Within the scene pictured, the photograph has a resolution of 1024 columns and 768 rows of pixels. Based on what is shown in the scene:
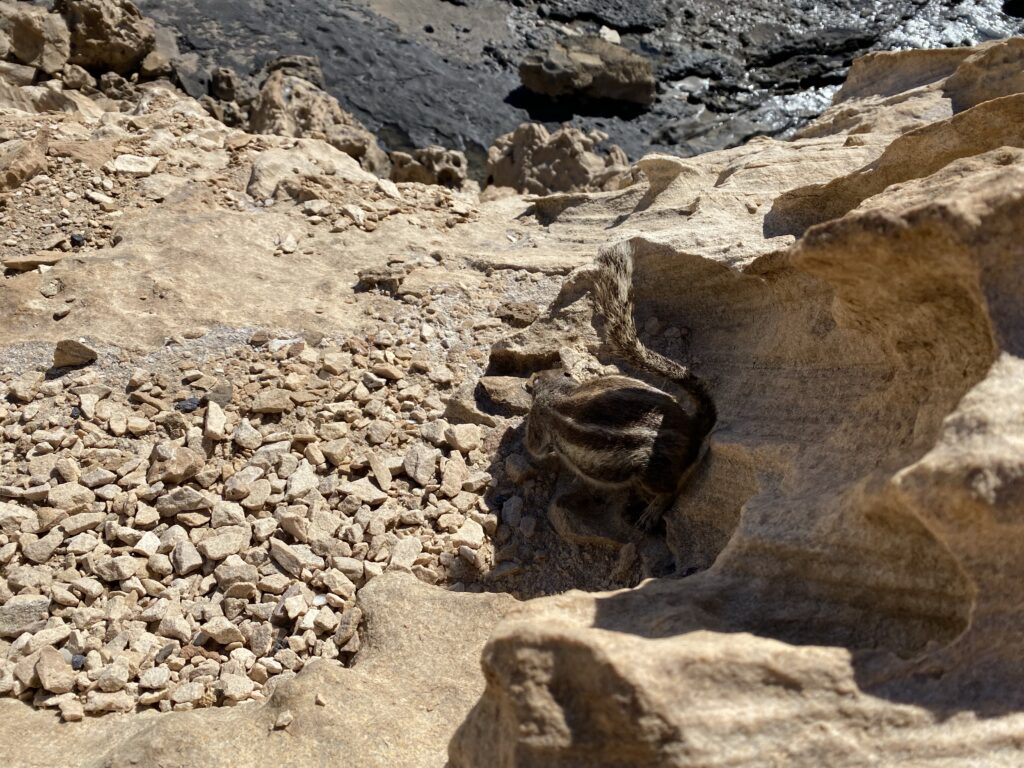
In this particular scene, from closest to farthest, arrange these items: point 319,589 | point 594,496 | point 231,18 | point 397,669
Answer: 1. point 397,669
2. point 319,589
3. point 594,496
4. point 231,18

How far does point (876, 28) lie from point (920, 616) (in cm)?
1186

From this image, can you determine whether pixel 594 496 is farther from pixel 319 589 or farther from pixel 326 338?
pixel 326 338

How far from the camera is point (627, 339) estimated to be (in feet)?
10.2

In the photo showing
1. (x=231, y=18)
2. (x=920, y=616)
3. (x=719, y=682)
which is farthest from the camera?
(x=231, y=18)

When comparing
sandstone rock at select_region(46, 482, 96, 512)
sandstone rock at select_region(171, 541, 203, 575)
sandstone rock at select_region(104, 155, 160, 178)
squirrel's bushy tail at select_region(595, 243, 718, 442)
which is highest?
squirrel's bushy tail at select_region(595, 243, 718, 442)

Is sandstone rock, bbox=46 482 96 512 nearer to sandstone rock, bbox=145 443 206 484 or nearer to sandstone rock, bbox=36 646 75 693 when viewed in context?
sandstone rock, bbox=145 443 206 484

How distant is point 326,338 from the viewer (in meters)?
4.00

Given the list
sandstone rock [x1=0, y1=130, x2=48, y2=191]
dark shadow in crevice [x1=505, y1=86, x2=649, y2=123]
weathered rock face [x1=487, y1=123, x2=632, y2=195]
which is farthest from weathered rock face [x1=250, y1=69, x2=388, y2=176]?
dark shadow in crevice [x1=505, y1=86, x2=649, y2=123]

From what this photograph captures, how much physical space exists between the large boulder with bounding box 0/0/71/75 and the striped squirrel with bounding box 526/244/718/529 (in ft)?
22.5

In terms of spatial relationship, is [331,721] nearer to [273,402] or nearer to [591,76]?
[273,402]

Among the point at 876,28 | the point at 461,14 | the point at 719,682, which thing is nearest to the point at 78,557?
the point at 719,682

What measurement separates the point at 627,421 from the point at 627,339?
0.32 meters

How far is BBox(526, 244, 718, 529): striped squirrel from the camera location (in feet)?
9.70

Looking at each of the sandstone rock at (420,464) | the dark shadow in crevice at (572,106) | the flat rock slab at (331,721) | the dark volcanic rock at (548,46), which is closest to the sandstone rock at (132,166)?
the sandstone rock at (420,464)
